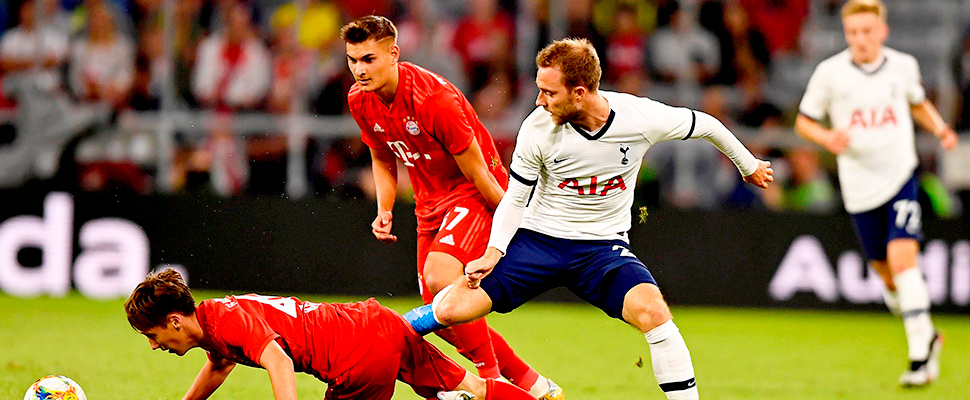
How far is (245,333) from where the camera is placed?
464 centimetres

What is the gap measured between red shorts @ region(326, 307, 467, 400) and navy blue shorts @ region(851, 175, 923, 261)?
3.65 m

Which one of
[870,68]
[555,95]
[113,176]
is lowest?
[113,176]

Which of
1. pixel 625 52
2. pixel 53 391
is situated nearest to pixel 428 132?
pixel 53 391

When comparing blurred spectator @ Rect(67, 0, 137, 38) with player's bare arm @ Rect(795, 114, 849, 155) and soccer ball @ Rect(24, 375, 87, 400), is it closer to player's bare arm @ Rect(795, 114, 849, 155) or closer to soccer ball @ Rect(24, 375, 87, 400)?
player's bare arm @ Rect(795, 114, 849, 155)

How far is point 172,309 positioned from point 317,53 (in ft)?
23.4

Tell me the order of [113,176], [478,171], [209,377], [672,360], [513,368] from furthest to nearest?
[113,176], [513,368], [478,171], [672,360], [209,377]

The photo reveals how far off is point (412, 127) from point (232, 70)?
6.18m

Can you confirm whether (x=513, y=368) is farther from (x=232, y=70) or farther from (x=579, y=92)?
(x=232, y=70)

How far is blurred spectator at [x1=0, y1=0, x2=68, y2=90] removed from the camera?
37.1ft

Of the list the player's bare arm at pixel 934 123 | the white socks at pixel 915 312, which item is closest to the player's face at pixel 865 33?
the player's bare arm at pixel 934 123

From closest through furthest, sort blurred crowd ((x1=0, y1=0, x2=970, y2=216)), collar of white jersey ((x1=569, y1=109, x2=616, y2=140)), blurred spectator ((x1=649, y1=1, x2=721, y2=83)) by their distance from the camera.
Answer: collar of white jersey ((x1=569, y1=109, x2=616, y2=140)) < blurred crowd ((x1=0, y1=0, x2=970, y2=216)) < blurred spectator ((x1=649, y1=1, x2=721, y2=83))

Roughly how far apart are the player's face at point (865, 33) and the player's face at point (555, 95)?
10.9 ft

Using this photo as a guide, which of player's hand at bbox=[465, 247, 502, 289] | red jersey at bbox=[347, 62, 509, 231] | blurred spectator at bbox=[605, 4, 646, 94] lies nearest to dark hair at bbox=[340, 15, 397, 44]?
red jersey at bbox=[347, 62, 509, 231]

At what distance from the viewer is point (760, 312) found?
11234 mm
